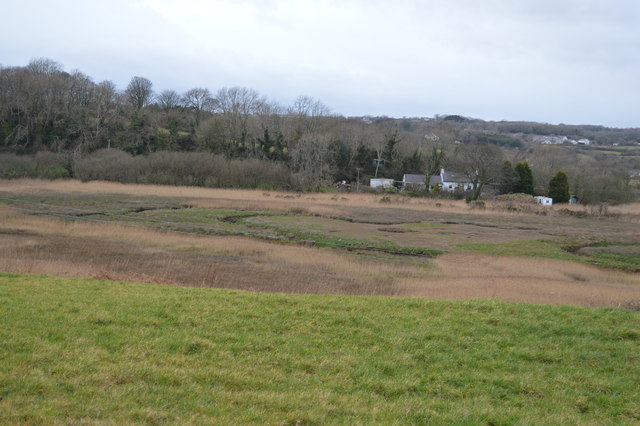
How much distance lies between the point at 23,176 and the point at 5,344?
6737 centimetres

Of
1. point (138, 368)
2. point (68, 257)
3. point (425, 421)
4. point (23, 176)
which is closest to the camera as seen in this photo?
point (425, 421)

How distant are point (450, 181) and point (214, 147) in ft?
131

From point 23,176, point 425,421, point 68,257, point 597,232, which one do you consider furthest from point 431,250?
point 23,176

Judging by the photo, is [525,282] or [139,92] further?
[139,92]

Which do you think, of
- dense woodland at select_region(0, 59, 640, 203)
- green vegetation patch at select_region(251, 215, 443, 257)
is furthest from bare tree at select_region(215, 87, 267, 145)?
green vegetation patch at select_region(251, 215, 443, 257)

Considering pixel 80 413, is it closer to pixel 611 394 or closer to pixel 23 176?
pixel 611 394

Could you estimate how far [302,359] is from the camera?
8.41 m

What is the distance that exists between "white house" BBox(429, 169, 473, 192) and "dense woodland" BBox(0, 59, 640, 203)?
6.59 ft

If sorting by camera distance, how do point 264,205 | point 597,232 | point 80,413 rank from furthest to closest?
point 264,205 → point 597,232 → point 80,413

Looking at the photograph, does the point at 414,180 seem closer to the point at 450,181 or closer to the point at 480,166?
the point at 450,181

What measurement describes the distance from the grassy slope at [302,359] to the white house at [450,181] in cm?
7536

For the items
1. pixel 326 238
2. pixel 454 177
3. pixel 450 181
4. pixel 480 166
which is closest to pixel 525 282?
pixel 326 238

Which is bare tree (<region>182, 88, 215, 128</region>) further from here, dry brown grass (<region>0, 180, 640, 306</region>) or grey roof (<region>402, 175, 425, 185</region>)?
dry brown grass (<region>0, 180, 640, 306</region>)

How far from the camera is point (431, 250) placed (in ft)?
106
